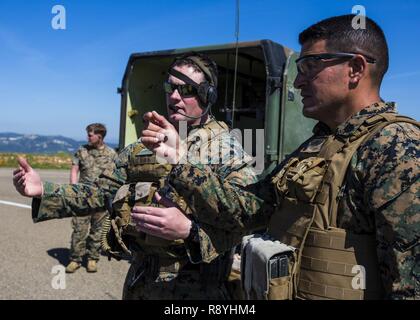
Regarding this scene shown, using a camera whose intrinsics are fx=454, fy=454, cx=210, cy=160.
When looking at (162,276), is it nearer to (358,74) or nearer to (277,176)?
(277,176)

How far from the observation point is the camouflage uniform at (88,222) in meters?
5.81

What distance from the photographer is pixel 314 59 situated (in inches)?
63.2

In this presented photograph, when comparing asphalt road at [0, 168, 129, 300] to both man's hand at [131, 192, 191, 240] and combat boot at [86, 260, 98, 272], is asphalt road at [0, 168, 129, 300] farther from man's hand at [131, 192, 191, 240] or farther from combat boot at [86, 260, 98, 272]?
man's hand at [131, 192, 191, 240]

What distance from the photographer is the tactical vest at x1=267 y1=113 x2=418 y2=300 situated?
1.37 metres

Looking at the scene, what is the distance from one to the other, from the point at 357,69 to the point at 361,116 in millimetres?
163

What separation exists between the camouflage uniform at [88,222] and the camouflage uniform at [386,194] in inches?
173

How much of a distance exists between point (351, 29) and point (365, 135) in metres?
0.39

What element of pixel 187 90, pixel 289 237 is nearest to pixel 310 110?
pixel 289 237

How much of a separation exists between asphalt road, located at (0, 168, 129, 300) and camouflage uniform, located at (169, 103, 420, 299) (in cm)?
366

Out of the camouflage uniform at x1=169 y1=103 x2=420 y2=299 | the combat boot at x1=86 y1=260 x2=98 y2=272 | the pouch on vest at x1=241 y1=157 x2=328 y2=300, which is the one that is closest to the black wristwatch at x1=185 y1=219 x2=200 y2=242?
the camouflage uniform at x1=169 y1=103 x2=420 y2=299

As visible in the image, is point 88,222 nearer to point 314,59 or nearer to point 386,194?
point 314,59

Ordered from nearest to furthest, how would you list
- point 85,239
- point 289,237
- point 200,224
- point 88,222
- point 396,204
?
point 396,204, point 289,237, point 200,224, point 85,239, point 88,222

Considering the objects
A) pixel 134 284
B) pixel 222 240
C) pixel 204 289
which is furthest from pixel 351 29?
pixel 134 284

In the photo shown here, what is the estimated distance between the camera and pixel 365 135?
143 centimetres
